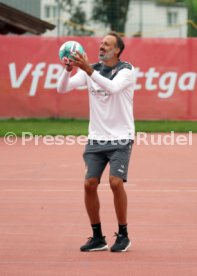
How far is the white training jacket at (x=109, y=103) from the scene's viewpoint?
979 centimetres

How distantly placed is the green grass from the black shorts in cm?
1486

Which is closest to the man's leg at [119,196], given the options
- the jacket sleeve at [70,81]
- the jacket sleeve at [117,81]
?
the jacket sleeve at [117,81]

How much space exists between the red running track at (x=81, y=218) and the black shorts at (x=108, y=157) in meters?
0.73

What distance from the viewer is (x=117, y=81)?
9633 millimetres

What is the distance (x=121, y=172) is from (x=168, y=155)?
1040 cm

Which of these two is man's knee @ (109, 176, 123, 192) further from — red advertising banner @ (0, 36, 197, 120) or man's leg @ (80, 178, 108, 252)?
red advertising banner @ (0, 36, 197, 120)

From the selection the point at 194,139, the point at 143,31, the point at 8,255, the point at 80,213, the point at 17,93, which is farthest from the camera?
the point at 143,31

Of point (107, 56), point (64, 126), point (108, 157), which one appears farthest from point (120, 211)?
point (64, 126)

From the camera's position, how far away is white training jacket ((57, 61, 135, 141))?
9789 mm

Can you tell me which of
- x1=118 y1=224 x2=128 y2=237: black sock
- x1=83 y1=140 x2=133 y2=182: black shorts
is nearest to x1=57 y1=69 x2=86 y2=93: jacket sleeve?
x1=83 y1=140 x2=133 y2=182: black shorts

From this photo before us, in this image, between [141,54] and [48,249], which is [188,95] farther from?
[48,249]

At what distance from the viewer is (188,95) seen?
96.3ft

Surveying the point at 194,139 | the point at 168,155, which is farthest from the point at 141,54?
A: the point at 168,155

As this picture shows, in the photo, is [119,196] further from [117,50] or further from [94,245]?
[117,50]
